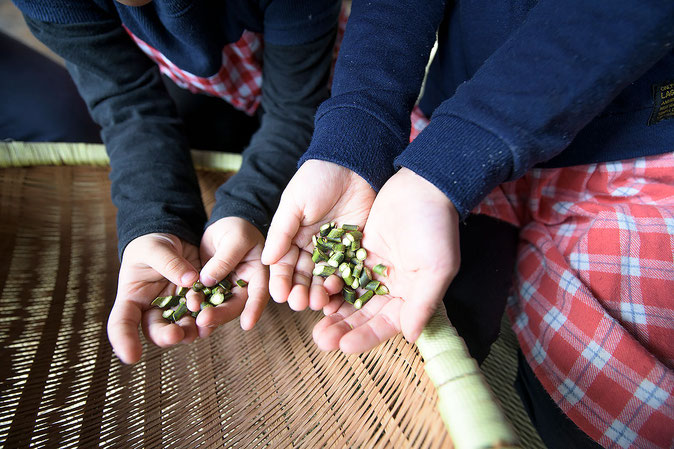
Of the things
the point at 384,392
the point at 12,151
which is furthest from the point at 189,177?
the point at 384,392

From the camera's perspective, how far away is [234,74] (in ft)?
4.11

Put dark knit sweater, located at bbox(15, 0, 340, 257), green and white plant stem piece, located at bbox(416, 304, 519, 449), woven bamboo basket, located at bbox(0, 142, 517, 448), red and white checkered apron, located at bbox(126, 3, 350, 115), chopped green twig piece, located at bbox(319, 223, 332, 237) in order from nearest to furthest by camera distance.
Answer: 1. green and white plant stem piece, located at bbox(416, 304, 519, 449)
2. woven bamboo basket, located at bbox(0, 142, 517, 448)
3. chopped green twig piece, located at bbox(319, 223, 332, 237)
4. dark knit sweater, located at bbox(15, 0, 340, 257)
5. red and white checkered apron, located at bbox(126, 3, 350, 115)

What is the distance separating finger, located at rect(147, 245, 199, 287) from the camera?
0.77 meters

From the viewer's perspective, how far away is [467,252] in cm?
95

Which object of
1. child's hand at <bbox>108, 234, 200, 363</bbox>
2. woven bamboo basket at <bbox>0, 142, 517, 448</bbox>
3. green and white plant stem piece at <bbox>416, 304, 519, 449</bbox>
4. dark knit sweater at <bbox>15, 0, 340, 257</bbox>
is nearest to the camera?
green and white plant stem piece at <bbox>416, 304, 519, 449</bbox>

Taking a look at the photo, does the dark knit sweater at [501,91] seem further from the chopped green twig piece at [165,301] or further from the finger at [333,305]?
the chopped green twig piece at [165,301]

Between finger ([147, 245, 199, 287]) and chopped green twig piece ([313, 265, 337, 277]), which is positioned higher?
chopped green twig piece ([313, 265, 337, 277])

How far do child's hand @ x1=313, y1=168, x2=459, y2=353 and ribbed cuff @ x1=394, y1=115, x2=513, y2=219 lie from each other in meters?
0.03

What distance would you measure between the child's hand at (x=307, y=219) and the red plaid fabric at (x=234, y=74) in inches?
22.5

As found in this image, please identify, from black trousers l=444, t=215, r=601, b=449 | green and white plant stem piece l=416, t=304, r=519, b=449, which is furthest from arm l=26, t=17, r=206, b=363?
black trousers l=444, t=215, r=601, b=449

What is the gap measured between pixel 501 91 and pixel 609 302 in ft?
1.54

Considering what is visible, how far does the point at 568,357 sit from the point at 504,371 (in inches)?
14.5

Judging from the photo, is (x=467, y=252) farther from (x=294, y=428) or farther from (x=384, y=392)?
(x=294, y=428)

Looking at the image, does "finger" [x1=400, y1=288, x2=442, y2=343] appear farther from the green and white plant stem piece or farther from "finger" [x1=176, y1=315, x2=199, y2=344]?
"finger" [x1=176, y1=315, x2=199, y2=344]
